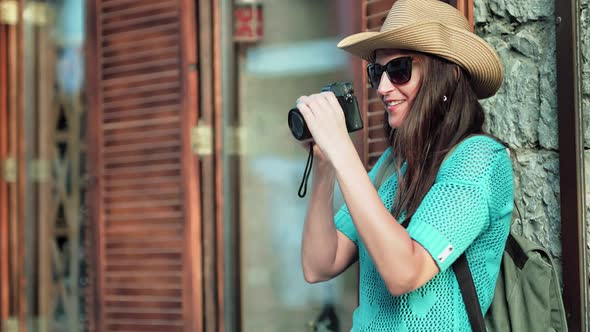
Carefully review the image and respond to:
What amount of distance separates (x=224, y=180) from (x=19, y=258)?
1523 millimetres

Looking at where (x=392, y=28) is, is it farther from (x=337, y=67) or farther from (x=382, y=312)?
(x=337, y=67)

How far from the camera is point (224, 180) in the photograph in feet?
12.5

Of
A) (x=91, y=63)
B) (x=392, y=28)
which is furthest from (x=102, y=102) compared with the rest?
(x=392, y=28)

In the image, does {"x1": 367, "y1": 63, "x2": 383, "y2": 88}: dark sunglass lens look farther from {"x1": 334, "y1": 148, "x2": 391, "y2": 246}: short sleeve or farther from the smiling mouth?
{"x1": 334, "y1": 148, "x2": 391, "y2": 246}: short sleeve

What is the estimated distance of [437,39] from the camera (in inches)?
79.7

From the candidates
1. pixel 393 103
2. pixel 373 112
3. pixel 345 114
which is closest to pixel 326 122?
pixel 345 114

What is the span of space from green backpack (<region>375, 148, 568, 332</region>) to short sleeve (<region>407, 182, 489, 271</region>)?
0.23m

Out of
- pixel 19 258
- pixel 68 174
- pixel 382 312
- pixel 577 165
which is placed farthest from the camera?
pixel 68 174

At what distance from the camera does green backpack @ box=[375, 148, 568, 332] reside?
2.04m

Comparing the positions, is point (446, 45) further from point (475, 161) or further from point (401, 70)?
point (475, 161)

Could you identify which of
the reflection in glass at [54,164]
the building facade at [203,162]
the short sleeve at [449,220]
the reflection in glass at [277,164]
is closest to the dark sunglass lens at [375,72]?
the short sleeve at [449,220]

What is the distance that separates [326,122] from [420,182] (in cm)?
26

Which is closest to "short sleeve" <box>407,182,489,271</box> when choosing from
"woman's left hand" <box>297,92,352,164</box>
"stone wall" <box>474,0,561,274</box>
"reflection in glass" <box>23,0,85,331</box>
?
"woman's left hand" <box>297,92,352,164</box>

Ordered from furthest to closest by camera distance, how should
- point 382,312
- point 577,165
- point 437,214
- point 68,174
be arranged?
point 68,174, point 577,165, point 382,312, point 437,214
